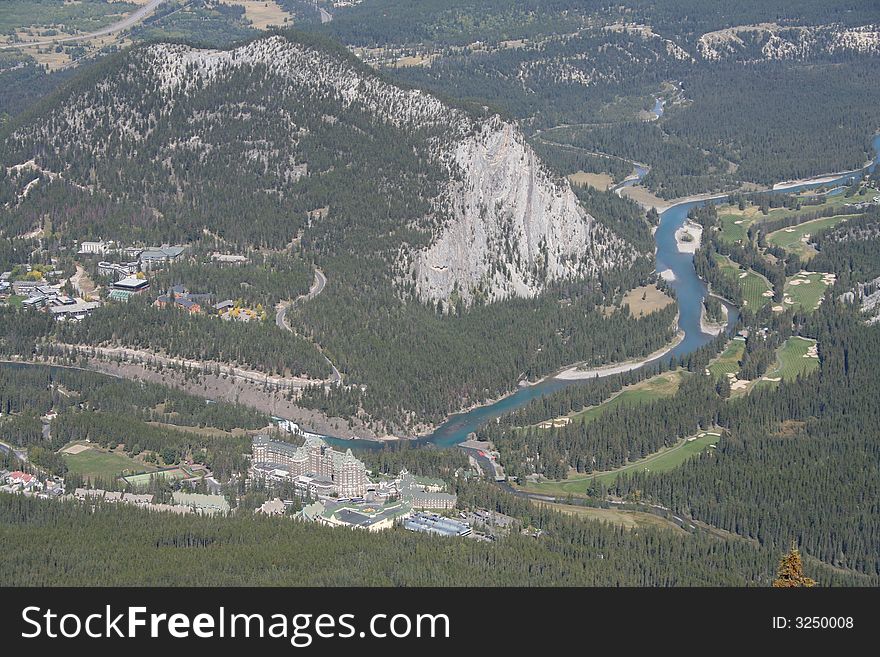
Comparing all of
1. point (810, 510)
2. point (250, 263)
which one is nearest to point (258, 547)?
point (810, 510)

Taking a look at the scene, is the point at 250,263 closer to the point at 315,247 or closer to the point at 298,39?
the point at 315,247

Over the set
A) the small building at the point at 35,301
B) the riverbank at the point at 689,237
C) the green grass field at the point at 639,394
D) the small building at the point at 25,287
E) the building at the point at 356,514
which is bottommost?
the building at the point at 356,514

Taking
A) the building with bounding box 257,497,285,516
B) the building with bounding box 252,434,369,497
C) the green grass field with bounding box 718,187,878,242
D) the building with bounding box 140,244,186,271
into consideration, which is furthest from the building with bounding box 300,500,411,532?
the green grass field with bounding box 718,187,878,242

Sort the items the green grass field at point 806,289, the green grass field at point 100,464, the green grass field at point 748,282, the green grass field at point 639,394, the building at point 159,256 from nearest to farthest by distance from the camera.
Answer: the green grass field at point 100,464 → the green grass field at point 639,394 → the building at point 159,256 → the green grass field at point 806,289 → the green grass field at point 748,282

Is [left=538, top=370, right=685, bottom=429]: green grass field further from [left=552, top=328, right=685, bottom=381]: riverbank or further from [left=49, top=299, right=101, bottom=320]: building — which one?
[left=49, top=299, right=101, bottom=320]: building

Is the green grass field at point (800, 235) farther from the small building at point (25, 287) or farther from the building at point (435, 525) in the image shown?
the building at point (435, 525)

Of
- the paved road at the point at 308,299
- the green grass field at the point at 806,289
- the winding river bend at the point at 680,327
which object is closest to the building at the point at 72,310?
the paved road at the point at 308,299

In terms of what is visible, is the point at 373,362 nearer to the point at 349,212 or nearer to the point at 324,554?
the point at 349,212
